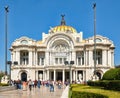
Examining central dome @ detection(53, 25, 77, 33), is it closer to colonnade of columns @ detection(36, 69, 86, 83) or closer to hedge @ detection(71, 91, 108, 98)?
colonnade of columns @ detection(36, 69, 86, 83)

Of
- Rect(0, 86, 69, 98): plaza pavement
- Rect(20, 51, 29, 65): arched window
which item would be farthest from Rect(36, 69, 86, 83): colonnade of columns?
Rect(0, 86, 69, 98): plaza pavement

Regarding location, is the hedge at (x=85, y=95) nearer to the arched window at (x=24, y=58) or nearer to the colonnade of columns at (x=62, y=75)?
the colonnade of columns at (x=62, y=75)

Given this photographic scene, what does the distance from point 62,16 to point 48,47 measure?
93.7ft

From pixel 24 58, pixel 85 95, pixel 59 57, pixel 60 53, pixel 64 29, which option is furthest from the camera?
pixel 64 29

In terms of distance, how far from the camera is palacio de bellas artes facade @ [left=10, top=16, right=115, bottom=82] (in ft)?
339

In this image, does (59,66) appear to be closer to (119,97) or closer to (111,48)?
(111,48)

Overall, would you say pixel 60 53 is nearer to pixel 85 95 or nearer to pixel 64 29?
pixel 64 29

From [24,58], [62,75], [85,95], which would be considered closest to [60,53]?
[62,75]

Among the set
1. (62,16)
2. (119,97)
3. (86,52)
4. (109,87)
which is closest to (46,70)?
(86,52)

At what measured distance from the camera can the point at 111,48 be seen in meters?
110

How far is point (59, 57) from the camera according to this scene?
110 metres

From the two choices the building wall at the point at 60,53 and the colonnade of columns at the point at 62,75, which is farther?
the building wall at the point at 60,53

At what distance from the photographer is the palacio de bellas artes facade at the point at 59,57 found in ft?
339

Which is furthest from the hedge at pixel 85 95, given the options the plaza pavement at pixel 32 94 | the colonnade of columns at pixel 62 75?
the colonnade of columns at pixel 62 75
